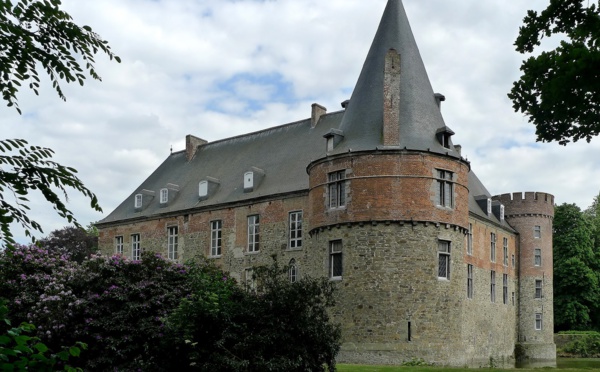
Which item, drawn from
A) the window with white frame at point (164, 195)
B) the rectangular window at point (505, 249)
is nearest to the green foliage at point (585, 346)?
the rectangular window at point (505, 249)

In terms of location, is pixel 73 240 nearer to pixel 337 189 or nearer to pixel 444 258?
pixel 337 189

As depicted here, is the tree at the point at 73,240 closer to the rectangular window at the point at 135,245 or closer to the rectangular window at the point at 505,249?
the rectangular window at the point at 135,245

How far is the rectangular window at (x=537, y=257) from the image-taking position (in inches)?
1789

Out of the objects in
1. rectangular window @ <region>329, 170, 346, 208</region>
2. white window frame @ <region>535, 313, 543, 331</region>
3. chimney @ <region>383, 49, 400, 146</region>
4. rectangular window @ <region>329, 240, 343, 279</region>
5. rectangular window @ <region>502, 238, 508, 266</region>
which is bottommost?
white window frame @ <region>535, 313, 543, 331</region>

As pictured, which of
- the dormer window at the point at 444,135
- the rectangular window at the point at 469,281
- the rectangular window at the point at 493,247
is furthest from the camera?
the rectangular window at the point at 493,247

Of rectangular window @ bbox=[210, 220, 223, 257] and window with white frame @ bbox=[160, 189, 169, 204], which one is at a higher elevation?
window with white frame @ bbox=[160, 189, 169, 204]

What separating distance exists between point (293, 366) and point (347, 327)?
477 inches

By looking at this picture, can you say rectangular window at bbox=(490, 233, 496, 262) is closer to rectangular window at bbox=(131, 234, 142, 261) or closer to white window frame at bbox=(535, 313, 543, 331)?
white window frame at bbox=(535, 313, 543, 331)

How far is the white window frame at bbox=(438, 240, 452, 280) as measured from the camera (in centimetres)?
2842

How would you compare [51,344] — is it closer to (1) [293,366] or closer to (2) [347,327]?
(1) [293,366]

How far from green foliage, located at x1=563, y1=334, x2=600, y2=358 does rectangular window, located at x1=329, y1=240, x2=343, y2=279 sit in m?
25.4

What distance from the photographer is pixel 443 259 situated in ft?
93.9

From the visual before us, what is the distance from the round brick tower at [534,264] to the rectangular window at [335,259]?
2036 cm

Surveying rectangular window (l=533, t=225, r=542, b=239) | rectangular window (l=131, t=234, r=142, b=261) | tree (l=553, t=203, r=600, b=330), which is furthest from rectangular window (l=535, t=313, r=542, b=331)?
rectangular window (l=131, t=234, r=142, b=261)
